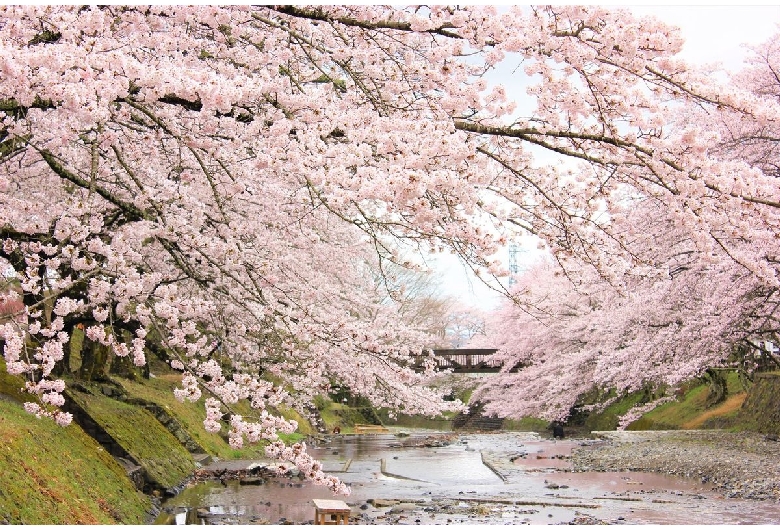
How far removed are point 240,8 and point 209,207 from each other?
13.6 feet

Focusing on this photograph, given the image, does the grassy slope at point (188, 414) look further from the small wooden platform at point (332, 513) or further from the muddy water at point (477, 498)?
the small wooden platform at point (332, 513)

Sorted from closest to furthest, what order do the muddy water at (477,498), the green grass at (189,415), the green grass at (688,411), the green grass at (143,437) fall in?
the muddy water at (477,498) < the green grass at (143,437) < the green grass at (189,415) < the green grass at (688,411)

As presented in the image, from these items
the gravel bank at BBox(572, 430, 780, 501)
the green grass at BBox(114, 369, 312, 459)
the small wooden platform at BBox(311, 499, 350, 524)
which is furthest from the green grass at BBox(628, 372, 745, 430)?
the small wooden platform at BBox(311, 499, 350, 524)

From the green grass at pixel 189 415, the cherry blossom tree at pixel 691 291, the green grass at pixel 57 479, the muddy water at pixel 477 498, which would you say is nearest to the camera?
the green grass at pixel 57 479

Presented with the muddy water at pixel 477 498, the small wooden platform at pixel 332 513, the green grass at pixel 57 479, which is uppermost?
the green grass at pixel 57 479

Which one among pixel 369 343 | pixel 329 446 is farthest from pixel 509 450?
pixel 369 343

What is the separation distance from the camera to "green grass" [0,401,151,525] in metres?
6.54

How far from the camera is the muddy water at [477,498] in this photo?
34.6ft

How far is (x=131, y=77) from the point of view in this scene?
18.4 ft

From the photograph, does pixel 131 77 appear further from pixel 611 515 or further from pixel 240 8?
pixel 611 515

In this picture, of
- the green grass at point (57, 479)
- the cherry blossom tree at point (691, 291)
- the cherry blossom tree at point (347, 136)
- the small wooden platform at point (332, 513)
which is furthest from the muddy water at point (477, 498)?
the cherry blossom tree at point (347, 136)

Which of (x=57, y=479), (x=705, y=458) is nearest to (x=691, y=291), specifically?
(x=705, y=458)

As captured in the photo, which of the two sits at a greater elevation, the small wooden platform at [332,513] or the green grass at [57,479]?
the green grass at [57,479]

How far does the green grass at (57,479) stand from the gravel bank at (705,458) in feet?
30.7
